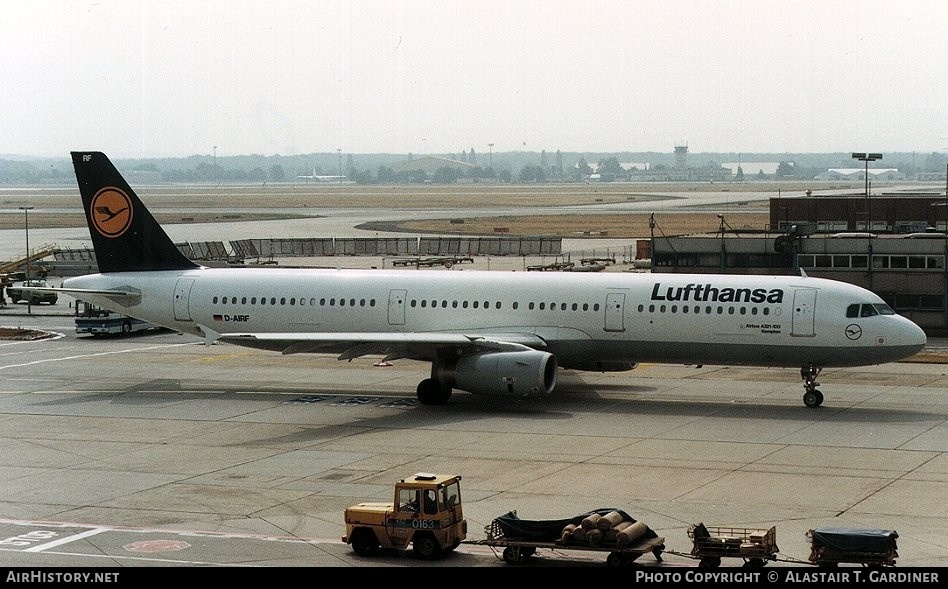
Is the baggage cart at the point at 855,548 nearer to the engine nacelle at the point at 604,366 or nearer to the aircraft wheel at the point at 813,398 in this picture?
the aircraft wheel at the point at 813,398

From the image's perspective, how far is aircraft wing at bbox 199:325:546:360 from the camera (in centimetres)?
4125

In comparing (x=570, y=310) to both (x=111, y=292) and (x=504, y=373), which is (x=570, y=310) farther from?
(x=111, y=292)

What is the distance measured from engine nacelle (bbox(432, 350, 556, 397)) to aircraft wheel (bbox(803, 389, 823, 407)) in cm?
839

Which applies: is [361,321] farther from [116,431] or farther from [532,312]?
[116,431]

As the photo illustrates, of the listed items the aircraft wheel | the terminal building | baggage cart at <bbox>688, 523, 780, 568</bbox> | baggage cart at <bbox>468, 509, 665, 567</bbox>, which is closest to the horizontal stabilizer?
the aircraft wheel

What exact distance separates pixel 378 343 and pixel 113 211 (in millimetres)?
15323

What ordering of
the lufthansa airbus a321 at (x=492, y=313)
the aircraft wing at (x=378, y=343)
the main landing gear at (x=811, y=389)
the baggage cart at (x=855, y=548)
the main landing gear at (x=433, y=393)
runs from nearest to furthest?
the baggage cart at (x=855, y=548) < the aircraft wing at (x=378, y=343) < the lufthansa airbus a321 at (x=492, y=313) < the main landing gear at (x=811, y=389) < the main landing gear at (x=433, y=393)

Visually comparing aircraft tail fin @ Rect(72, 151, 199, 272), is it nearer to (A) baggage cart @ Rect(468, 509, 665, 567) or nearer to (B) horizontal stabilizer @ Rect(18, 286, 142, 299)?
(B) horizontal stabilizer @ Rect(18, 286, 142, 299)

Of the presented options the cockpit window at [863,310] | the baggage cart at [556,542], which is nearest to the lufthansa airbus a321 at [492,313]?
the cockpit window at [863,310]

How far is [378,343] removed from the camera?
41.8 metres

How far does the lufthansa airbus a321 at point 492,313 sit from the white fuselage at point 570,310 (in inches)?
1.8

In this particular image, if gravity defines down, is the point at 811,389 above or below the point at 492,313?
below

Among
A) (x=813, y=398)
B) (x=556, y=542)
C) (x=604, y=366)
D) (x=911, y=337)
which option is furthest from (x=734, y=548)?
(x=604, y=366)

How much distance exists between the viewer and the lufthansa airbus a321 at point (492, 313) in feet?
136
